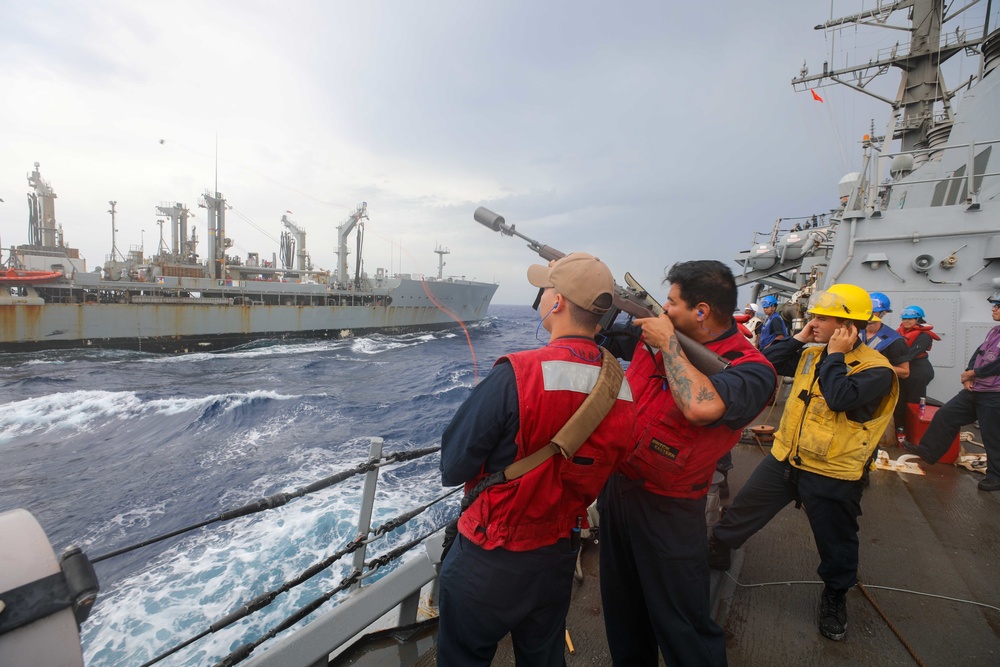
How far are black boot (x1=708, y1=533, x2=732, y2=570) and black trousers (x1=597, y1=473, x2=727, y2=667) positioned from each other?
0.94 metres

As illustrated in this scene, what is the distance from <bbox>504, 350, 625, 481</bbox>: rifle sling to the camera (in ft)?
4.70

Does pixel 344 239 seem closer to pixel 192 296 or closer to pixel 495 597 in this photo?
pixel 192 296

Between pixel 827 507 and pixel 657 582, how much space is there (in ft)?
4.05

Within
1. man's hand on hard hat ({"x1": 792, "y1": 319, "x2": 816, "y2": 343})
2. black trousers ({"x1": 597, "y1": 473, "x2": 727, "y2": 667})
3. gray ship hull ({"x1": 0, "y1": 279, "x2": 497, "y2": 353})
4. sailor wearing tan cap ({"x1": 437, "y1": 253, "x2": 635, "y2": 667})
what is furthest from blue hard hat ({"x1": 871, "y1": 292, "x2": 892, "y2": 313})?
gray ship hull ({"x1": 0, "y1": 279, "x2": 497, "y2": 353})

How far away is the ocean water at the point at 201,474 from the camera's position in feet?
15.9

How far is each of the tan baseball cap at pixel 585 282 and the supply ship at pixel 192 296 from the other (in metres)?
32.8

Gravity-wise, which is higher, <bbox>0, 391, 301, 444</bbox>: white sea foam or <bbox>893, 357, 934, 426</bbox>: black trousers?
<bbox>893, 357, 934, 426</bbox>: black trousers

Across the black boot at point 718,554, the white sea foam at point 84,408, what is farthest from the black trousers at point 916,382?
the white sea foam at point 84,408

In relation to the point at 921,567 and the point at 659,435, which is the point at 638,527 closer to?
the point at 659,435

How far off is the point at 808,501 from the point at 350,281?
134 ft

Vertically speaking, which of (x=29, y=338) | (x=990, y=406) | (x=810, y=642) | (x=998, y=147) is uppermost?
(x=998, y=147)

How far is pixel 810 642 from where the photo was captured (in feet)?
7.97

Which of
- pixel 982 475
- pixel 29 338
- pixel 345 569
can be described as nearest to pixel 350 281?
pixel 29 338

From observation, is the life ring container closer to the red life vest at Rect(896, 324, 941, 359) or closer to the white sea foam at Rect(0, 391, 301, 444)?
the red life vest at Rect(896, 324, 941, 359)
